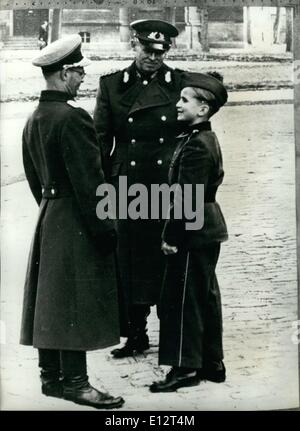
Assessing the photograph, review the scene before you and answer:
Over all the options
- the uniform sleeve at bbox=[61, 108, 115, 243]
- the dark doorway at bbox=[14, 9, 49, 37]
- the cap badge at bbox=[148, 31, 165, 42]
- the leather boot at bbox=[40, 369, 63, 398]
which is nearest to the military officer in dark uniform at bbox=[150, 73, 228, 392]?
the cap badge at bbox=[148, 31, 165, 42]

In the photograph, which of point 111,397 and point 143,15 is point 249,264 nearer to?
point 111,397

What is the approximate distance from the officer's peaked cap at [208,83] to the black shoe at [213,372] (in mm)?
1181

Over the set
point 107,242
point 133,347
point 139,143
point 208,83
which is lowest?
point 133,347

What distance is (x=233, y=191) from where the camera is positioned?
117 inches

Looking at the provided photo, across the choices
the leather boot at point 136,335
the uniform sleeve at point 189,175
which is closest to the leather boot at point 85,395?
the leather boot at point 136,335

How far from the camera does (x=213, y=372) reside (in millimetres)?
2908

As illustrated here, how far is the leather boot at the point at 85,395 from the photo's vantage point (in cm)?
279

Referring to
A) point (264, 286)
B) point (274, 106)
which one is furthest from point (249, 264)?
point (274, 106)

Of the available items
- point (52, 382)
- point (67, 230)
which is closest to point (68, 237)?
point (67, 230)

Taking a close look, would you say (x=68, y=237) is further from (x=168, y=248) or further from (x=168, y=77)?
(x=168, y=77)

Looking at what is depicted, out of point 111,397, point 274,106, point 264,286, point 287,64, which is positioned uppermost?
point 287,64

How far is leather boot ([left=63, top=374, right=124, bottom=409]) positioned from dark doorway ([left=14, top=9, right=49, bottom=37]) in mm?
1582

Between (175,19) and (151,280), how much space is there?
1.21m

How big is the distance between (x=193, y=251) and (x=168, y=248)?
12 cm
